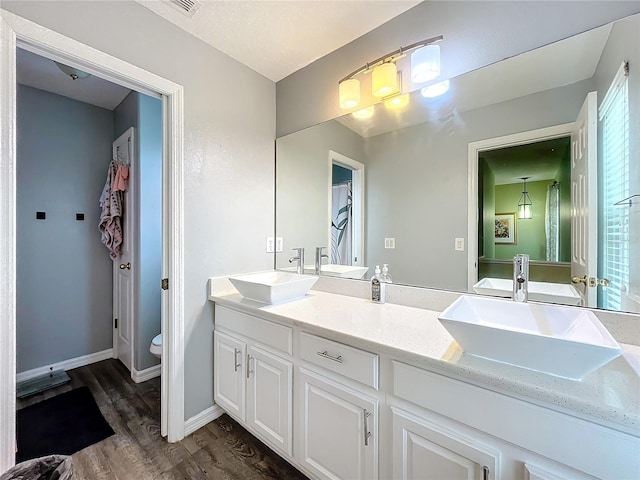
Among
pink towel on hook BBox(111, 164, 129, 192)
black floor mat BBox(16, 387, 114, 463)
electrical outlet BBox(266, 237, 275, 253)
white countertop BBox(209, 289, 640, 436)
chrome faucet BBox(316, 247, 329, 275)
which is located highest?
pink towel on hook BBox(111, 164, 129, 192)

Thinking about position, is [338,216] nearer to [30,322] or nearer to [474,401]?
[474,401]

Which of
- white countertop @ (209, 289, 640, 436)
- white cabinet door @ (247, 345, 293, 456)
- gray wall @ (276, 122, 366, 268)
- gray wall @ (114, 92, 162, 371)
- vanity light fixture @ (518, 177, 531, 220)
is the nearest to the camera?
white countertop @ (209, 289, 640, 436)

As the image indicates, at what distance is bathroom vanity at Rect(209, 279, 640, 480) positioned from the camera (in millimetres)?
703

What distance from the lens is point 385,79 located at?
1.52 meters

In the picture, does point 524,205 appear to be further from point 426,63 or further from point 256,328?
point 256,328

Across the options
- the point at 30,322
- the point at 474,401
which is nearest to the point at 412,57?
the point at 474,401

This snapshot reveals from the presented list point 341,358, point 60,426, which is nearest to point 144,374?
point 60,426

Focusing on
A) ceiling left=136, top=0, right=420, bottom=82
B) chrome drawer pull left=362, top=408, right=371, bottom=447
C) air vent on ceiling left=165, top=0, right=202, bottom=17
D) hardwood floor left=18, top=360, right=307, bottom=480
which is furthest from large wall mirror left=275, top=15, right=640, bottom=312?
hardwood floor left=18, top=360, right=307, bottom=480

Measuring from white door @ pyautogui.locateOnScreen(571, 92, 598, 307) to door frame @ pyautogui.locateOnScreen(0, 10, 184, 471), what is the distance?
6.34 feet

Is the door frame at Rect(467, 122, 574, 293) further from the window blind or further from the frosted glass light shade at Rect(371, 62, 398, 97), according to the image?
the frosted glass light shade at Rect(371, 62, 398, 97)

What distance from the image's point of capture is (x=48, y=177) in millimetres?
2406

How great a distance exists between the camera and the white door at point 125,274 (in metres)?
2.39

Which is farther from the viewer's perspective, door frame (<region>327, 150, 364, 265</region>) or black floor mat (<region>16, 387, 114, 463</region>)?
door frame (<region>327, 150, 364, 265</region>)

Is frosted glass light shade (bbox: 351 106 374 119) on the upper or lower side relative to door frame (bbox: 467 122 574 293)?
upper
